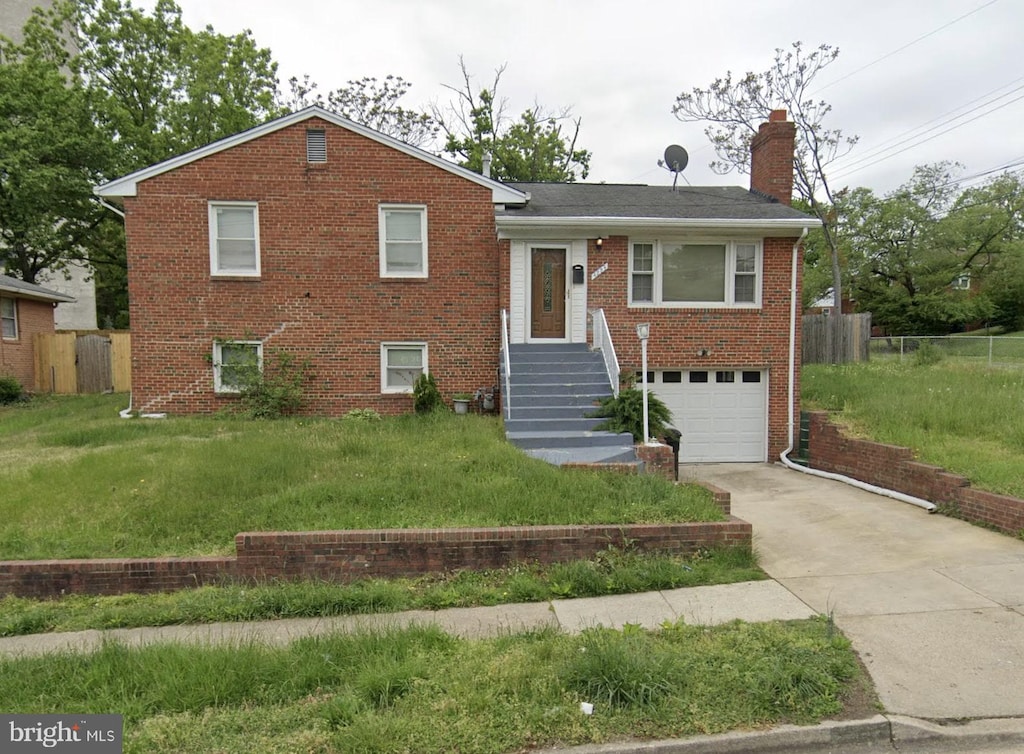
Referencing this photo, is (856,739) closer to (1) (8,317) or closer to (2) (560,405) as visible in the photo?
(2) (560,405)

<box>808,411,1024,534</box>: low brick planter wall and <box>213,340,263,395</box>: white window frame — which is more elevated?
<box>213,340,263,395</box>: white window frame

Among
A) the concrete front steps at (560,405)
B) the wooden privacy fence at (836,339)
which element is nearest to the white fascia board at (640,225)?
the concrete front steps at (560,405)

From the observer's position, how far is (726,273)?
38.7ft

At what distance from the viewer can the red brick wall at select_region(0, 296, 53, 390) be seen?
16891 millimetres

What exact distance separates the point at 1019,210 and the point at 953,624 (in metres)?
45.2

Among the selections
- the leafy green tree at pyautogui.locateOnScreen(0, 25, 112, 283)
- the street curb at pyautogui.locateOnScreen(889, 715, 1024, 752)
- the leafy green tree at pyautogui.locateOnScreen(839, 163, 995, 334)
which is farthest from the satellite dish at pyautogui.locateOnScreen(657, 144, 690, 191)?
the leafy green tree at pyautogui.locateOnScreen(839, 163, 995, 334)

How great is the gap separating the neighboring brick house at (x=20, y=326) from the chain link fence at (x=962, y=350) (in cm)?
2617

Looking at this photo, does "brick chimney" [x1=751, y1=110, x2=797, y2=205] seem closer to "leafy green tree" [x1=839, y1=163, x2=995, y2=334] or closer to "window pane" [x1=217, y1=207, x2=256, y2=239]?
"window pane" [x1=217, y1=207, x2=256, y2=239]

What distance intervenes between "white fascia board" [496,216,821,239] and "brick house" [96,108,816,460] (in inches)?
2.0

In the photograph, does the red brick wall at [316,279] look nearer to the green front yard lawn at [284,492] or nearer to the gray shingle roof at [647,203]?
the gray shingle roof at [647,203]

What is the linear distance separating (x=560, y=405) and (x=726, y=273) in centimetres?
484

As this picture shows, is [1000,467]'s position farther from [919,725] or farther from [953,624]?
[919,725]

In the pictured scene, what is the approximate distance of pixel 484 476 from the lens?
21.9 ft

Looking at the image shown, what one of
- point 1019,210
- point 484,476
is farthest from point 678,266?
point 1019,210
